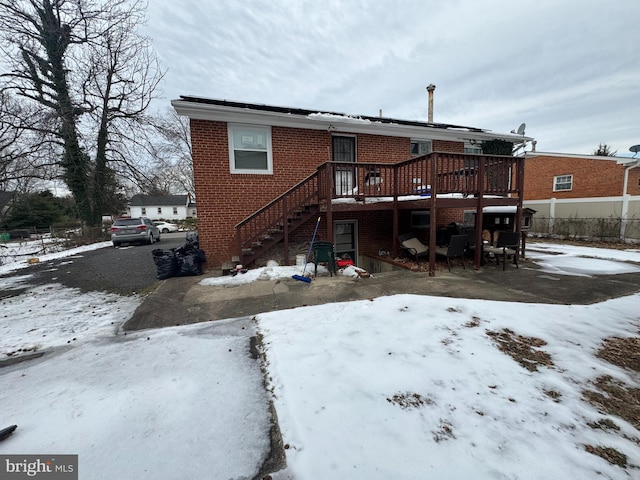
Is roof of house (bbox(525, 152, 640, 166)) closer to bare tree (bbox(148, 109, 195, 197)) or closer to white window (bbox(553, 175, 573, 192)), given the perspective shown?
white window (bbox(553, 175, 573, 192))

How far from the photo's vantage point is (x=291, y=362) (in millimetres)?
2895

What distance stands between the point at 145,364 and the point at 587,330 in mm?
5635

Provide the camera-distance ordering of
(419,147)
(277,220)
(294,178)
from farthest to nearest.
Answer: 1. (419,147)
2. (294,178)
3. (277,220)

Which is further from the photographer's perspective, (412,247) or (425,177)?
(412,247)

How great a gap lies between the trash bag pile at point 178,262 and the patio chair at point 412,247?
5729 millimetres

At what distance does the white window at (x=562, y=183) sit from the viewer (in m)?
15.9

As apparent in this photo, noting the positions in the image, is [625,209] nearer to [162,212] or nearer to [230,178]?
[230,178]

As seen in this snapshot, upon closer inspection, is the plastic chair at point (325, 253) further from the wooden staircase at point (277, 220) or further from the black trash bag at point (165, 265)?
the black trash bag at point (165, 265)

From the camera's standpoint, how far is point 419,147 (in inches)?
390

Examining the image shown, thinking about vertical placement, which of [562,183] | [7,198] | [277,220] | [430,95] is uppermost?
[430,95]

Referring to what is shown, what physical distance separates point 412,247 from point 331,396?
6079 millimetres

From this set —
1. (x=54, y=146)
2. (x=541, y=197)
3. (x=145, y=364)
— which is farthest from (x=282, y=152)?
(x=541, y=197)

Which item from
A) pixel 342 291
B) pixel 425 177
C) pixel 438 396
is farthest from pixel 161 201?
pixel 438 396

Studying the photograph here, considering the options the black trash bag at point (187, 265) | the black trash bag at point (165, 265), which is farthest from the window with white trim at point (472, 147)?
the black trash bag at point (165, 265)
